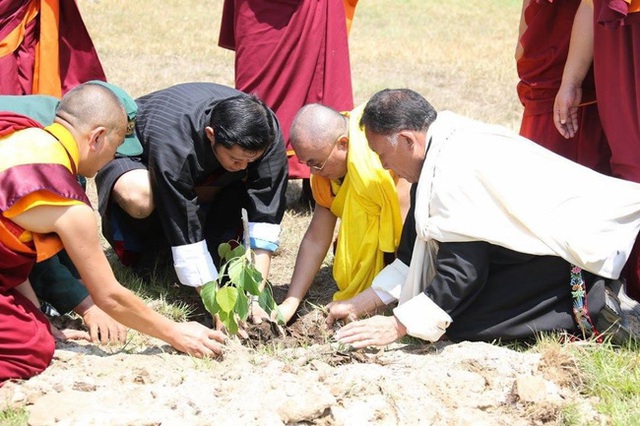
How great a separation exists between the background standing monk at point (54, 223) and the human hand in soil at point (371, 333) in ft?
1.68

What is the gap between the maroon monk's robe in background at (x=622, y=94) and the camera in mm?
4094

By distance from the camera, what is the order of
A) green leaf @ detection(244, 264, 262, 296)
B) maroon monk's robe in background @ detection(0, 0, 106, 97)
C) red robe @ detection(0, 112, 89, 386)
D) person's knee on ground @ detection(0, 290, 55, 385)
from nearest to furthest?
red robe @ detection(0, 112, 89, 386)
person's knee on ground @ detection(0, 290, 55, 385)
green leaf @ detection(244, 264, 262, 296)
maroon monk's robe in background @ detection(0, 0, 106, 97)

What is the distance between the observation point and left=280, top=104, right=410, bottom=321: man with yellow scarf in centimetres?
437

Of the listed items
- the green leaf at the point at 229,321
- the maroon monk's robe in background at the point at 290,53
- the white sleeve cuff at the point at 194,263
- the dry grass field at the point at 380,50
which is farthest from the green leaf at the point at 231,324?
the dry grass field at the point at 380,50

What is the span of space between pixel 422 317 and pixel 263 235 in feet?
3.64

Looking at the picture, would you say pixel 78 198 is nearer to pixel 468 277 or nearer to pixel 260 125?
pixel 260 125

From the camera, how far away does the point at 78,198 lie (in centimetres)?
335

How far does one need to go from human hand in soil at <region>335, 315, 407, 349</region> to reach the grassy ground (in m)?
1.13

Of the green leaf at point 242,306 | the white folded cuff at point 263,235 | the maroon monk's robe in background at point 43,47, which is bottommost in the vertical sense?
the white folded cuff at point 263,235

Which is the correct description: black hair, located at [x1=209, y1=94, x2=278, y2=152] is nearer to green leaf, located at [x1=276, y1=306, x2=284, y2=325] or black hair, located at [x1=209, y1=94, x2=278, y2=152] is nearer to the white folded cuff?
the white folded cuff

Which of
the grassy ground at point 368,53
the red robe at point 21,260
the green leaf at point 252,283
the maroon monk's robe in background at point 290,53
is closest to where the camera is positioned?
the red robe at point 21,260

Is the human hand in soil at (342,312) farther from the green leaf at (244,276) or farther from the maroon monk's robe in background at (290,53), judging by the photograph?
the maroon monk's robe in background at (290,53)

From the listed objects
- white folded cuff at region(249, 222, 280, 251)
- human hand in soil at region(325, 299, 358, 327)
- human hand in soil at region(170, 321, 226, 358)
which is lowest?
human hand in soil at region(325, 299, 358, 327)

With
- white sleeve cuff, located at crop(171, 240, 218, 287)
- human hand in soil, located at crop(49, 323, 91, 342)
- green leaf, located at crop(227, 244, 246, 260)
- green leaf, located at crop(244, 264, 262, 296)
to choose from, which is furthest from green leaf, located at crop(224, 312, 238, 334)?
human hand in soil, located at crop(49, 323, 91, 342)
